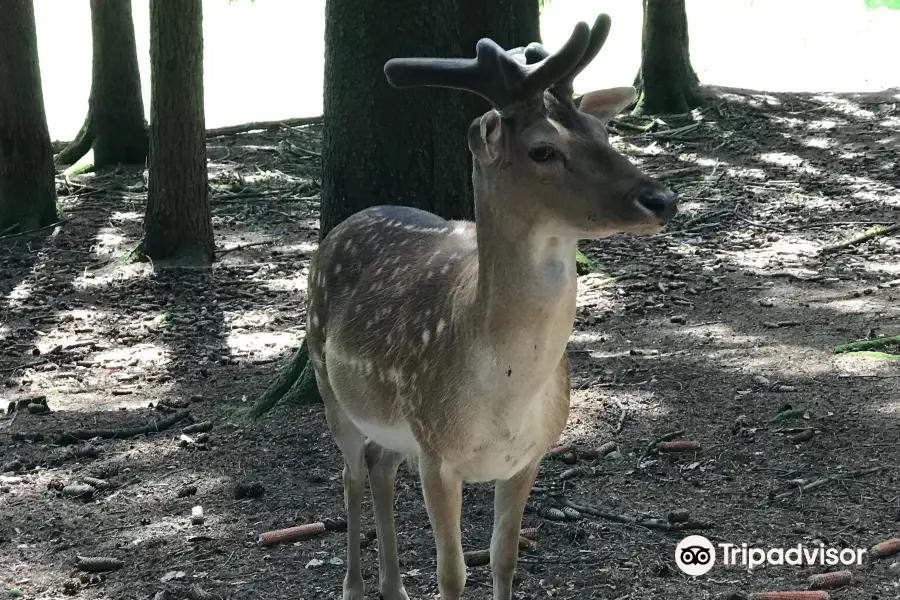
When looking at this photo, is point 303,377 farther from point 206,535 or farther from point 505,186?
point 505,186

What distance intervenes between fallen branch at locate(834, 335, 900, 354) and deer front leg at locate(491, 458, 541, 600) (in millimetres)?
3514

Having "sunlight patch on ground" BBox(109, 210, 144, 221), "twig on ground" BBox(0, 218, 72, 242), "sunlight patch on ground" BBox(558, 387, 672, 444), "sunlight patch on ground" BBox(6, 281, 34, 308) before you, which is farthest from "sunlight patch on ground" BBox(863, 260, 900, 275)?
"twig on ground" BBox(0, 218, 72, 242)

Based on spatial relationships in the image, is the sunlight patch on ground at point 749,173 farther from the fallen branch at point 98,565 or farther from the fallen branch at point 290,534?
the fallen branch at point 98,565

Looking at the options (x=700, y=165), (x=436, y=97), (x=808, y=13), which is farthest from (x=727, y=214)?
(x=808, y=13)

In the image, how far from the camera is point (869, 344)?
6.94 m

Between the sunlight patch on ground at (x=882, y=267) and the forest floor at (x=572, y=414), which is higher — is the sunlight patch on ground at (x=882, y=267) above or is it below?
above

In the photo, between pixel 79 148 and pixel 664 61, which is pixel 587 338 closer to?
pixel 664 61

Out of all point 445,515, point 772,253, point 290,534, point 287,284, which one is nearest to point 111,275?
point 287,284

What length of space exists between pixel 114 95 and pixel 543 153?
12.6 metres

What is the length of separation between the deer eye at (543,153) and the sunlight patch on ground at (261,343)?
Result: 509 cm

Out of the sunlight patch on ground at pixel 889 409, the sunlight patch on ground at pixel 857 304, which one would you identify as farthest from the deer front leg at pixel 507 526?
the sunlight patch on ground at pixel 857 304

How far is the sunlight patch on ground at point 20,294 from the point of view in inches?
392

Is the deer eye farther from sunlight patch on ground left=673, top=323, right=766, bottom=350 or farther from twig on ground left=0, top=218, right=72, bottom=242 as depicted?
twig on ground left=0, top=218, right=72, bottom=242

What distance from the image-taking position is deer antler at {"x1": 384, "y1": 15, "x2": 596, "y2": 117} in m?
3.42
